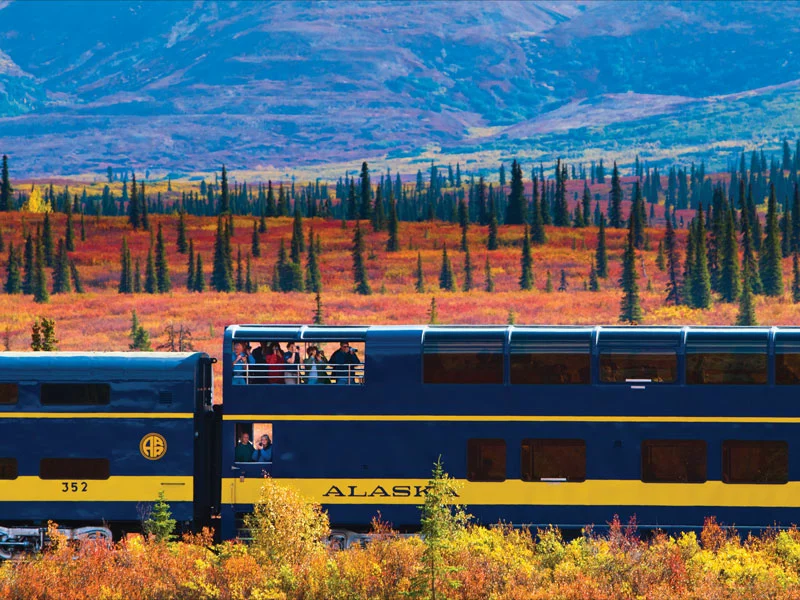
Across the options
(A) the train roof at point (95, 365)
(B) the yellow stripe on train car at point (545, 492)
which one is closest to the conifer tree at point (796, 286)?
(B) the yellow stripe on train car at point (545, 492)

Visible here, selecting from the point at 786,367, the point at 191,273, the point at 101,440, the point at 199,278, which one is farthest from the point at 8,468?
the point at 191,273

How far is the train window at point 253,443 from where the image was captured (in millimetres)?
26156

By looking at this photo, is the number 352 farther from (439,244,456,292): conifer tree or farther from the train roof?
(439,244,456,292): conifer tree

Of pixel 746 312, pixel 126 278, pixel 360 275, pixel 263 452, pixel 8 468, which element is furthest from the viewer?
pixel 126 278

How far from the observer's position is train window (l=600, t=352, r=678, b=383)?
83.8 feet

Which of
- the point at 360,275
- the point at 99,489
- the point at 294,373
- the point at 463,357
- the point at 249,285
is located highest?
the point at 360,275

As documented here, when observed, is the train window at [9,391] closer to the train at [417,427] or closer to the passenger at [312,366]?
the train at [417,427]

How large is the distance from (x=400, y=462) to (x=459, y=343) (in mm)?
2637

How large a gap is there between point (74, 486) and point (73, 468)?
14.0 inches

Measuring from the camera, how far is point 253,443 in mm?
26234

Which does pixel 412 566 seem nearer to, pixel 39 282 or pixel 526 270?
pixel 39 282

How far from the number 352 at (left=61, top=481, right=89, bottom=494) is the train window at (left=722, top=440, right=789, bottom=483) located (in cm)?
1248

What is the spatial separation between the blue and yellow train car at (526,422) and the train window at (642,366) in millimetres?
27

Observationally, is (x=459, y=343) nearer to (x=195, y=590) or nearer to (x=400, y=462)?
(x=400, y=462)
